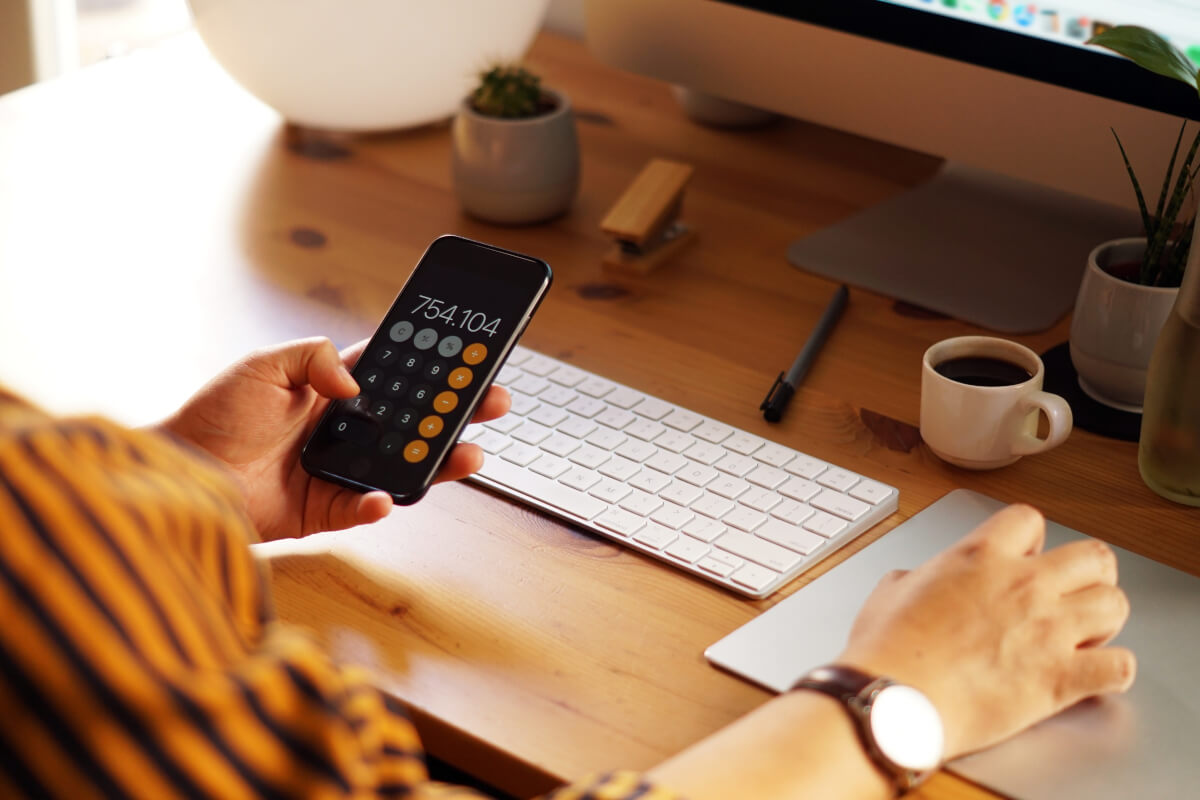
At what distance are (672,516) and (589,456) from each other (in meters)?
0.07

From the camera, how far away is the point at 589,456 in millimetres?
703

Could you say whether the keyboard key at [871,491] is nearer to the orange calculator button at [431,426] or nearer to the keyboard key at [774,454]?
the keyboard key at [774,454]

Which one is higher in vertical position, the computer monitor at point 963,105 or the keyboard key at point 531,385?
the computer monitor at point 963,105

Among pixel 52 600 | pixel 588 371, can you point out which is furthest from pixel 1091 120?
pixel 52 600

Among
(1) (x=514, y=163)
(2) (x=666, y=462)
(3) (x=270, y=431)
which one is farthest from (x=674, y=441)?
(1) (x=514, y=163)

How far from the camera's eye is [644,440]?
0.72 metres

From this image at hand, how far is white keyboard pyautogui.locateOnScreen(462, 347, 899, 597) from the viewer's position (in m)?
0.63

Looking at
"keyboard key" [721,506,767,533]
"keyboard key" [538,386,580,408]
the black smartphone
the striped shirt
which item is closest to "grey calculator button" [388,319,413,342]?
the black smartphone

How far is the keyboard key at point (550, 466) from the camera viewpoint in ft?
2.27

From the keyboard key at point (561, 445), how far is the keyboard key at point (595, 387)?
5 cm

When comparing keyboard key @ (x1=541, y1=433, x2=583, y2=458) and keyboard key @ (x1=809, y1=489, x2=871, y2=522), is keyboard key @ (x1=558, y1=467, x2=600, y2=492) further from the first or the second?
keyboard key @ (x1=809, y1=489, x2=871, y2=522)

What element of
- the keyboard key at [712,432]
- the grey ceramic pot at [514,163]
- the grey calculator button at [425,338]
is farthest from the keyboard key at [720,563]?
the grey ceramic pot at [514,163]

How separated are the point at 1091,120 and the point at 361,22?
1.93ft

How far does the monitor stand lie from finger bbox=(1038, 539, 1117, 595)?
0.99ft
